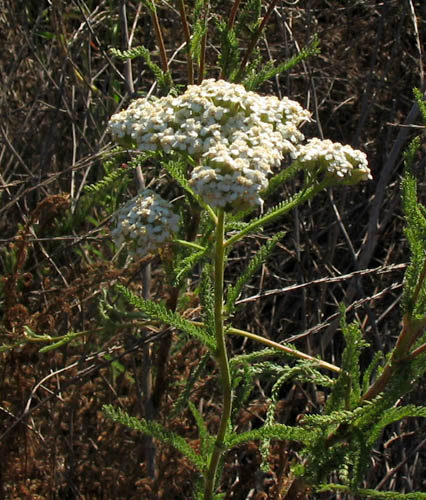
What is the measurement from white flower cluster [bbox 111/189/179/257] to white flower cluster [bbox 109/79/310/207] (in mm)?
131

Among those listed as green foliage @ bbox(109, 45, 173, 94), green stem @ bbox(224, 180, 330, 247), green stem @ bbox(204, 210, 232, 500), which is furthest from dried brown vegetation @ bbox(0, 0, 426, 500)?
green stem @ bbox(224, 180, 330, 247)

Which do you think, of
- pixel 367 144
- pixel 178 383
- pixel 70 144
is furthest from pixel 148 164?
pixel 178 383

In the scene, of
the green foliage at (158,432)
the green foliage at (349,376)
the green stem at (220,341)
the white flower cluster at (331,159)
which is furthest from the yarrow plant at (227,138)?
the green foliage at (158,432)

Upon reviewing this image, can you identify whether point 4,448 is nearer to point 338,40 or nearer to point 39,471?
point 39,471

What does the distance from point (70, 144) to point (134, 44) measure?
686mm

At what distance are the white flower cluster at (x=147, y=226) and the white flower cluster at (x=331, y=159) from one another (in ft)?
1.16

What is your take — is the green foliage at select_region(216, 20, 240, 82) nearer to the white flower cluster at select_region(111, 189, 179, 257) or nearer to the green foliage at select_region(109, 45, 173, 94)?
the green foliage at select_region(109, 45, 173, 94)

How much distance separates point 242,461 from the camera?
11.3ft

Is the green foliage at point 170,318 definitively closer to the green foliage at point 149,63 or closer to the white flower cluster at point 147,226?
the white flower cluster at point 147,226

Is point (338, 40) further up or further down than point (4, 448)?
further up

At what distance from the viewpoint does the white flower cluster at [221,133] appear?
150 centimetres

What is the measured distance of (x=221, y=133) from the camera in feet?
5.52

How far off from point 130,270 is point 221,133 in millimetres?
1079

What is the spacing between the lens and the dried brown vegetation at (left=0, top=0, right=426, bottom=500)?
→ 2.73 m
